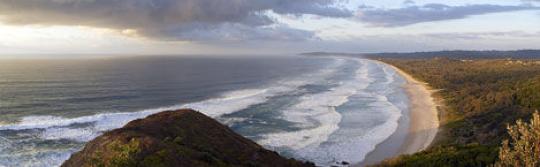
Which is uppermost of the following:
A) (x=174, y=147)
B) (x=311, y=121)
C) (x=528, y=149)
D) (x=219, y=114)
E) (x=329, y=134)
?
(x=528, y=149)

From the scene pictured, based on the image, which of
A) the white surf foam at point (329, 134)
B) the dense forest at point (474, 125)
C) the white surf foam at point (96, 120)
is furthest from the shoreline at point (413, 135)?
the white surf foam at point (96, 120)

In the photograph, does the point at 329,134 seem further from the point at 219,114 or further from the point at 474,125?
the point at 219,114

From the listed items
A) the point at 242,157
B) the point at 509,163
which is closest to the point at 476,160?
the point at 242,157

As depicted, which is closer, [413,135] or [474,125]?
[413,135]

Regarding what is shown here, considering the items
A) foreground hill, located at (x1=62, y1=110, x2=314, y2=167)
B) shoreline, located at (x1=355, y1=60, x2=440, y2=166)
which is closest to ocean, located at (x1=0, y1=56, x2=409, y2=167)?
shoreline, located at (x1=355, y1=60, x2=440, y2=166)

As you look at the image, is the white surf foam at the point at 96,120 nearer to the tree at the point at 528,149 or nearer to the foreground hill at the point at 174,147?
the foreground hill at the point at 174,147

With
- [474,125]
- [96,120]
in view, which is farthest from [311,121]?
[96,120]

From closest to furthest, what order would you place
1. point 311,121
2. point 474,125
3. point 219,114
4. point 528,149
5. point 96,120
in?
point 528,149, point 474,125, point 96,120, point 311,121, point 219,114
